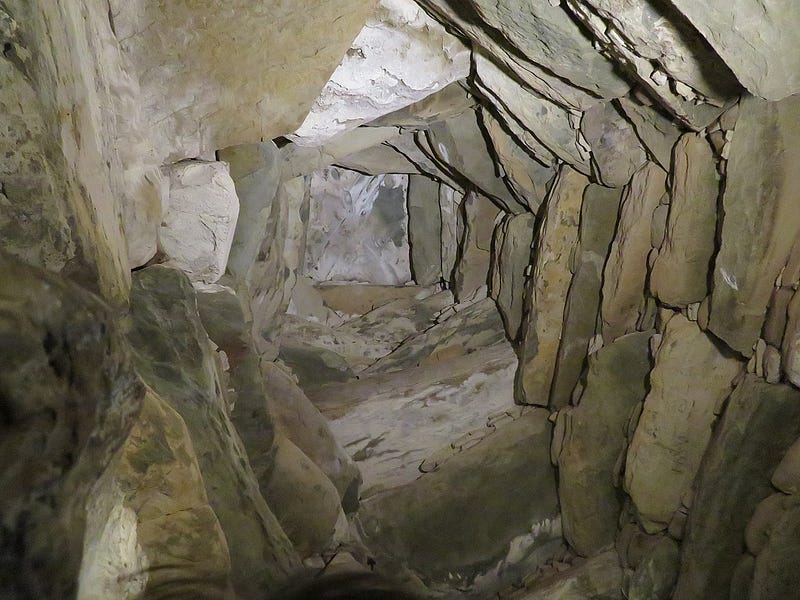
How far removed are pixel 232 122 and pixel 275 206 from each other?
3.98 ft

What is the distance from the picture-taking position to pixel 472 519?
317 centimetres

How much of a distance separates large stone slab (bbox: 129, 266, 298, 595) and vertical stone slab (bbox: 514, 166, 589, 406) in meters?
1.72

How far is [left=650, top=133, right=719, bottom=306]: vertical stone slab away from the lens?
215 cm

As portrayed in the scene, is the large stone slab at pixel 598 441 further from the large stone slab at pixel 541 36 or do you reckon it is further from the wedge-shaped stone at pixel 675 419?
the large stone slab at pixel 541 36

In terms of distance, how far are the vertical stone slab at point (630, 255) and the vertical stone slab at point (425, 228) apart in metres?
2.86

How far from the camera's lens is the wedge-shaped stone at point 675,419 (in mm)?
2289

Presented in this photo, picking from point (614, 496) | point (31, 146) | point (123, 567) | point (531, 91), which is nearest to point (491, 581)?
point (614, 496)

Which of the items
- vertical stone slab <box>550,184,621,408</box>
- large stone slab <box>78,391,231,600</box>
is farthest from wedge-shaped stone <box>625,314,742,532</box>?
large stone slab <box>78,391,231,600</box>

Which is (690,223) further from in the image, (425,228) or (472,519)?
(425,228)

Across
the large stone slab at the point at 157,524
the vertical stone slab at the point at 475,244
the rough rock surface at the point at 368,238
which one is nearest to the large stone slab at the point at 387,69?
the large stone slab at the point at 157,524

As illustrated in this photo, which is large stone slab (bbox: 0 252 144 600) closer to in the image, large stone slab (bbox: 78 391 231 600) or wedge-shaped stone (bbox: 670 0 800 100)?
large stone slab (bbox: 78 391 231 600)

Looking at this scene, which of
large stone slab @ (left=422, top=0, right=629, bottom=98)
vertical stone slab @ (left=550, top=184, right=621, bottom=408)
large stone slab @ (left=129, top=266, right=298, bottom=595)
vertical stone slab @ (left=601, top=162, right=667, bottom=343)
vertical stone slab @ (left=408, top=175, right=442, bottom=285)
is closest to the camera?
large stone slab @ (left=422, top=0, right=629, bottom=98)

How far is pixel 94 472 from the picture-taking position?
1122 millimetres

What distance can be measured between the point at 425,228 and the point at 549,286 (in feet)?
8.55
